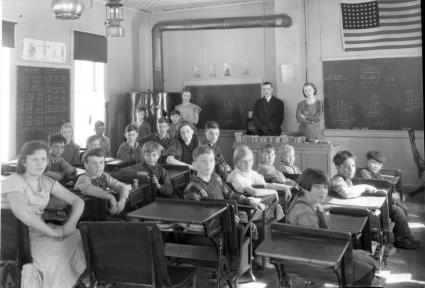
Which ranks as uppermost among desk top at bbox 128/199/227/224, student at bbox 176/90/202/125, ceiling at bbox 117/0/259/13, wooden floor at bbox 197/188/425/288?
ceiling at bbox 117/0/259/13

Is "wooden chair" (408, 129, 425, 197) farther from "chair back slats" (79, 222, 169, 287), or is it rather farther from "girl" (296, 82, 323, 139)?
"chair back slats" (79, 222, 169, 287)

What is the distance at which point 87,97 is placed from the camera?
780 cm

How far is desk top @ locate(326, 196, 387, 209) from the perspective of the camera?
3.11m

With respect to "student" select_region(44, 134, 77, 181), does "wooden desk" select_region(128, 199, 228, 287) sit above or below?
below

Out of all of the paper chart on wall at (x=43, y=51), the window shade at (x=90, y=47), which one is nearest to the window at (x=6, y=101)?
the paper chart on wall at (x=43, y=51)

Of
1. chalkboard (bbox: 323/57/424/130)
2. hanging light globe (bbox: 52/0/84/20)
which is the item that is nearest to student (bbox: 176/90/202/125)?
chalkboard (bbox: 323/57/424/130)

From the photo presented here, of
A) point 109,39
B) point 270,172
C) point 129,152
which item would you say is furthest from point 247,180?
point 109,39

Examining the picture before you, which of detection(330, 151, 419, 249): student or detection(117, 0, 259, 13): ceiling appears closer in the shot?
detection(330, 151, 419, 249): student

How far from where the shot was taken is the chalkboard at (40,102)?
649 cm

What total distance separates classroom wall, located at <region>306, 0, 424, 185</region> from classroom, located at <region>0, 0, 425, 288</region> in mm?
21

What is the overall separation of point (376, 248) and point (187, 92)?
4956 mm

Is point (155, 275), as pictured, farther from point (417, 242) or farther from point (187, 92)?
point (187, 92)

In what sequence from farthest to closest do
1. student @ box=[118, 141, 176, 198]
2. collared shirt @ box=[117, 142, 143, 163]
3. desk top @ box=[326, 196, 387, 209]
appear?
collared shirt @ box=[117, 142, 143, 163] → student @ box=[118, 141, 176, 198] → desk top @ box=[326, 196, 387, 209]

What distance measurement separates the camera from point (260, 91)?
324 inches
